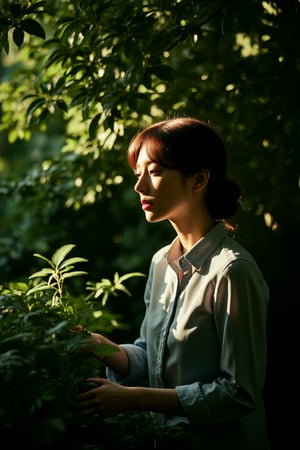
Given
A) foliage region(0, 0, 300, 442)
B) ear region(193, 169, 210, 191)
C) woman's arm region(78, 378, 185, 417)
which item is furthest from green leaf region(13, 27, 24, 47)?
woman's arm region(78, 378, 185, 417)

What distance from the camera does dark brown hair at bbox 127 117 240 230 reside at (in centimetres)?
181

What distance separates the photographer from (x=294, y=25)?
2172 mm

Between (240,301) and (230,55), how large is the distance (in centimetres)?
189

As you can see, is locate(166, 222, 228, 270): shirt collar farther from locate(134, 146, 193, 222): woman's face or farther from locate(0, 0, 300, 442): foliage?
locate(0, 0, 300, 442): foliage

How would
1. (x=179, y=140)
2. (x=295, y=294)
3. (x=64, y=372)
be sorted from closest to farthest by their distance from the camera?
1. (x=64, y=372)
2. (x=179, y=140)
3. (x=295, y=294)

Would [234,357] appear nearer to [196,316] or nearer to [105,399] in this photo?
[196,316]

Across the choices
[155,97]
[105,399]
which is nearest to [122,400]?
[105,399]

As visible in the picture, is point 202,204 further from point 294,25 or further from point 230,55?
point 230,55

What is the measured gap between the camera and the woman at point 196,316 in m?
1.60

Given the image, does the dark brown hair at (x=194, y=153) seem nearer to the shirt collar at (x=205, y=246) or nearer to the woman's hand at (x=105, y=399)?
the shirt collar at (x=205, y=246)

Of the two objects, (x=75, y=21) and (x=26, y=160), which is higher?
(x=75, y=21)

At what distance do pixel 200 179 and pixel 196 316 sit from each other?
0.49m

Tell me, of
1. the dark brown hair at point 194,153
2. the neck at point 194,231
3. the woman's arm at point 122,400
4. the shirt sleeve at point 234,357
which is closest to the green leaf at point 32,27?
the dark brown hair at point 194,153

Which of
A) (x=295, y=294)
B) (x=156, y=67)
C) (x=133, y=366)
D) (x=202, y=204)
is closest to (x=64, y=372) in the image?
(x=133, y=366)
